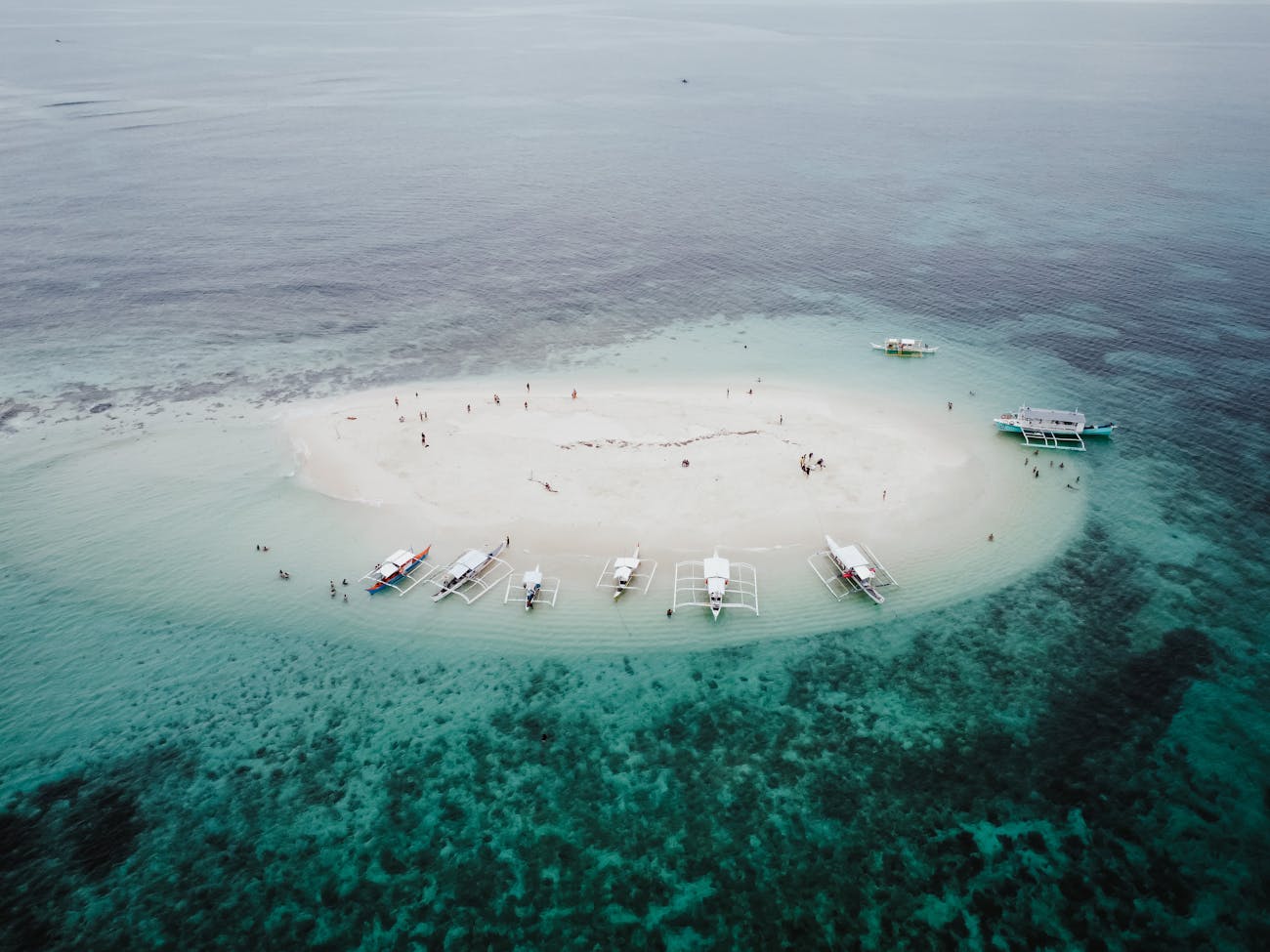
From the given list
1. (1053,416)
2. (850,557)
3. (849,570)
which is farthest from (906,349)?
(849,570)

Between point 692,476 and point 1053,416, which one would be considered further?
point 1053,416

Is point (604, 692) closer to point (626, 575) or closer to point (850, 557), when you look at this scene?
point (626, 575)

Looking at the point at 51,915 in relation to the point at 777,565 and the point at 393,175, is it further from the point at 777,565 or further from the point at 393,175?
the point at 393,175

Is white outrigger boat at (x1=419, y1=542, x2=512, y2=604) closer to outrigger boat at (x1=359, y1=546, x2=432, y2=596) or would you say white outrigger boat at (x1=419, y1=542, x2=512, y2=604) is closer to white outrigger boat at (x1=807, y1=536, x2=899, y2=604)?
outrigger boat at (x1=359, y1=546, x2=432, y2=596)

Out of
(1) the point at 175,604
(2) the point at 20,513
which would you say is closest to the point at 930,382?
(1) the point at 175,604

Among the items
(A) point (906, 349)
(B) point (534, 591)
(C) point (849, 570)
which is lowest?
(C) point (849, 570)

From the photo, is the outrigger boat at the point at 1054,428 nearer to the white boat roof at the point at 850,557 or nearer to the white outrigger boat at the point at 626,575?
the white boat roof at the point at 850,557
